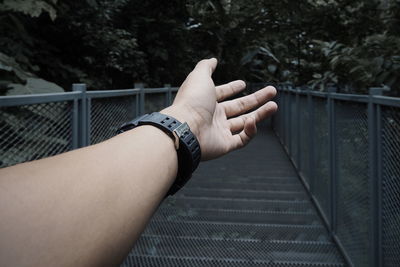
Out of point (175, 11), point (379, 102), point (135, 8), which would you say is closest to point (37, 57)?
point (135, 8)

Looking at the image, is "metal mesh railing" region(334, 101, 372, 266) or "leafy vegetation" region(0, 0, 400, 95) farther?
"leafy vegetation" region(0, 0, 400, 95)

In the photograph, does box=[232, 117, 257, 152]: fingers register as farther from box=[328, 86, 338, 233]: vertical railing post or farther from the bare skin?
box=[328, 86, 338, 233]: vertical railing post

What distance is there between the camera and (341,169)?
3227 mm

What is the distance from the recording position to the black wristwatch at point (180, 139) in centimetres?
113

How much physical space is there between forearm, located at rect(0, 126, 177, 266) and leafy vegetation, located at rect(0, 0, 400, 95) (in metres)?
2.28

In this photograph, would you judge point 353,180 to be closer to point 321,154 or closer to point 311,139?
point 321,154

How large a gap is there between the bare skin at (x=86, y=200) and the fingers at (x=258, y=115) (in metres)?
0.56

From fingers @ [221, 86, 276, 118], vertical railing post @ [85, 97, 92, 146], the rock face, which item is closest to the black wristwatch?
fingers @ [221, 86, 276, 118]

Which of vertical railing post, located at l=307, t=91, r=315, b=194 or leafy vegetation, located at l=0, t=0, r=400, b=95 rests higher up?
leafy vegetation, located at l=0, t=0, r=400, b=95

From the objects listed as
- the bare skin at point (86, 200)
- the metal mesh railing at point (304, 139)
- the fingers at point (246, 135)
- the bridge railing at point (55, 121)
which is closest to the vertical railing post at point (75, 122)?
the bridge railing at point (55, 121)

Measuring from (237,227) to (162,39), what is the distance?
209 inches

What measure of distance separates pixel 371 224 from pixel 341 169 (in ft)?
3.06

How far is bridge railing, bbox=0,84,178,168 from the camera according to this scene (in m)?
1.62

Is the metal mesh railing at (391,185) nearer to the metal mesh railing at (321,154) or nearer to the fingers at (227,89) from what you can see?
the fingers at (227,89)
